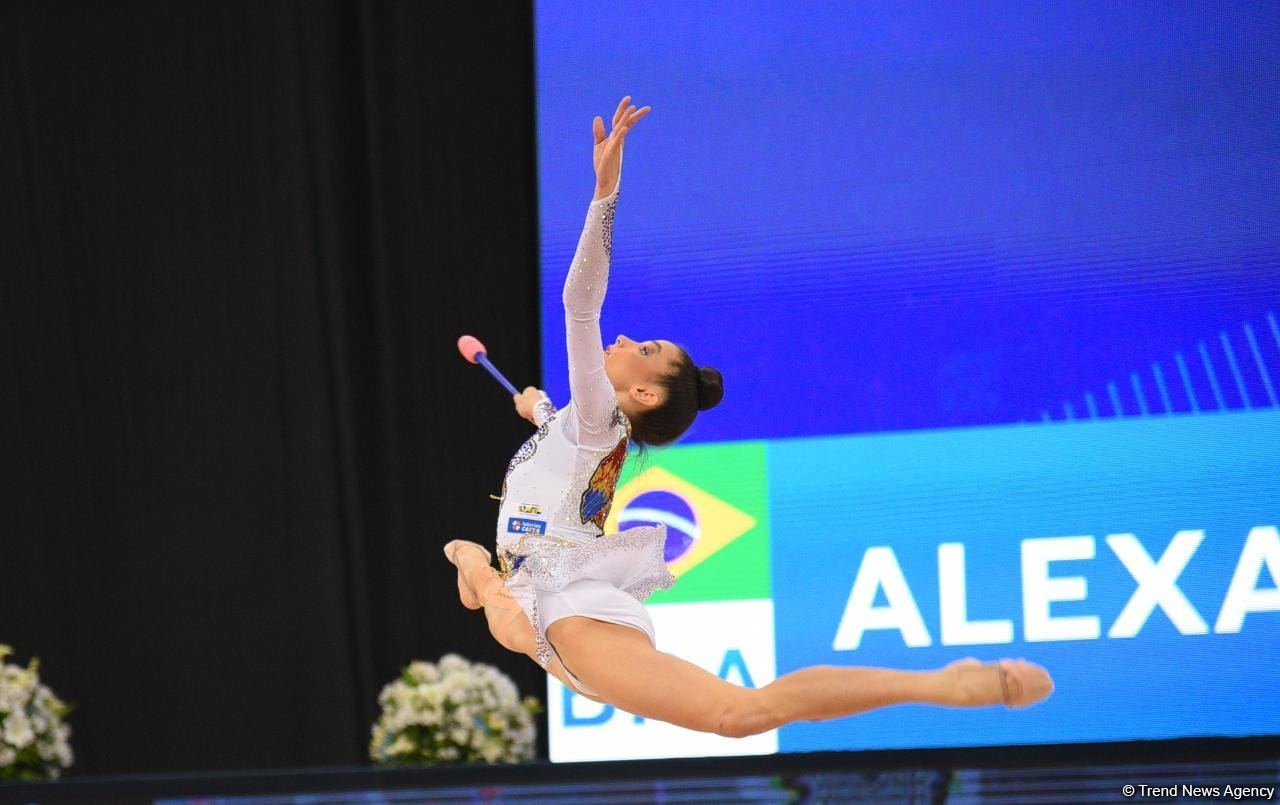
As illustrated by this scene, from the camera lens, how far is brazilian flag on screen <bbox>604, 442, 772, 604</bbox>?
4.32m

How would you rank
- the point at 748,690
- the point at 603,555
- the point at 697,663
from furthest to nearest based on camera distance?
the point at 697,663 → the point at 603,555 → the point at 748,690

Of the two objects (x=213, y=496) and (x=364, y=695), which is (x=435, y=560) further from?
(x=213, y=496)

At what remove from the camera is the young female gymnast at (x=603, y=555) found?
2646mm

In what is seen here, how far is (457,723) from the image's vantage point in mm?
3922

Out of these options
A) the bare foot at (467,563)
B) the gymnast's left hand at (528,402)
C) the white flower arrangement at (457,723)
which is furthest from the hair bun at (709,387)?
the white flower arrangement at (457,723)

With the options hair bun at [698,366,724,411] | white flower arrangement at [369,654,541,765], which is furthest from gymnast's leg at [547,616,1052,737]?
white flower arrangement at [369,654,541,765]

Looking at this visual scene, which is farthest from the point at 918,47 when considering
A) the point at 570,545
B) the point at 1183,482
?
the point at 570,545

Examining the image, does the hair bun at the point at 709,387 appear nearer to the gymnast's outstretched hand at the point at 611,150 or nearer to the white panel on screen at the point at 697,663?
the gymnast's outstretched hand at the point at 611,150

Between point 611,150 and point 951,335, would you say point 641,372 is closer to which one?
point 611,150

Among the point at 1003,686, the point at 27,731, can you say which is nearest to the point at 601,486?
the point at 1003,686

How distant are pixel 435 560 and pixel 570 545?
190 cm

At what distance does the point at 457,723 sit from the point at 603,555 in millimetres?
1125

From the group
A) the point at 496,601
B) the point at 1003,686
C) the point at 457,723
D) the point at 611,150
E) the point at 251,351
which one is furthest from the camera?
the point at 251,351

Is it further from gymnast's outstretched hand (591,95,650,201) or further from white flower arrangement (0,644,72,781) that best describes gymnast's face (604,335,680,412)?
white flower arrangement (0,644,72,781)
